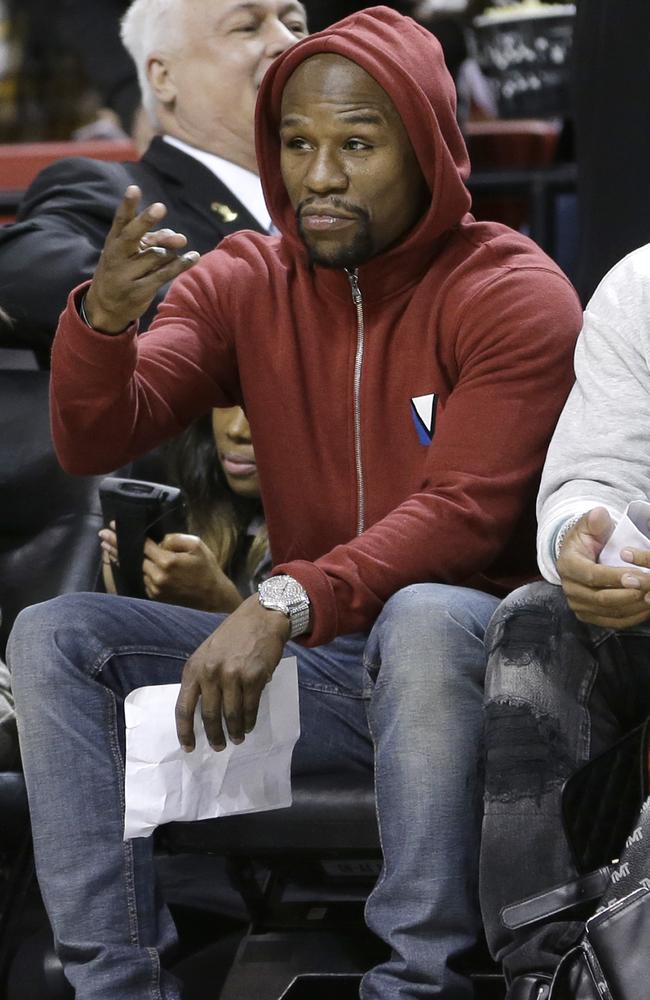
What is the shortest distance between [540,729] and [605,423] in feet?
1.38

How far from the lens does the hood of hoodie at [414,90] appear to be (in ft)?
7.80

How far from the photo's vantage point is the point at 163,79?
373cm

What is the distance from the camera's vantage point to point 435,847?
6.74 ft

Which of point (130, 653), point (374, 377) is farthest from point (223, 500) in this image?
point (130, 653)

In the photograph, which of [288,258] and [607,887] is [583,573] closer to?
[607,887]

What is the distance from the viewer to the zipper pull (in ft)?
8.09

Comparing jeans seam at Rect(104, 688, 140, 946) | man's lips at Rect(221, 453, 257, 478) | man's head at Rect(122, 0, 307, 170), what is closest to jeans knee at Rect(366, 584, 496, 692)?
jeans seam at Rect(104, 688, 140, 946)

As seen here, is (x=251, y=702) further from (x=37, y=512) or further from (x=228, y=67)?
(x=228, y=67)

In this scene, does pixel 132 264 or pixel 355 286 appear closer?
pixel 132 264

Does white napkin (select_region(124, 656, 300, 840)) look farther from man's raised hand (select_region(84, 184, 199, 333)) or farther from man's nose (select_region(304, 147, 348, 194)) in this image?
man's nose (select_region(304, 147, 348, 194))

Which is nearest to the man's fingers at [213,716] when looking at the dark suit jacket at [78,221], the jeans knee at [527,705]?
the jeans knee at [527,705]

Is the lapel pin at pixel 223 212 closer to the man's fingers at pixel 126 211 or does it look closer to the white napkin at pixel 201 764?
the man's fingers at pixel 126 211

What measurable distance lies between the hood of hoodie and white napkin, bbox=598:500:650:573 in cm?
55

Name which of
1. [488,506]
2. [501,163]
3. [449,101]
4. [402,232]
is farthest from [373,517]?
[501,163]
